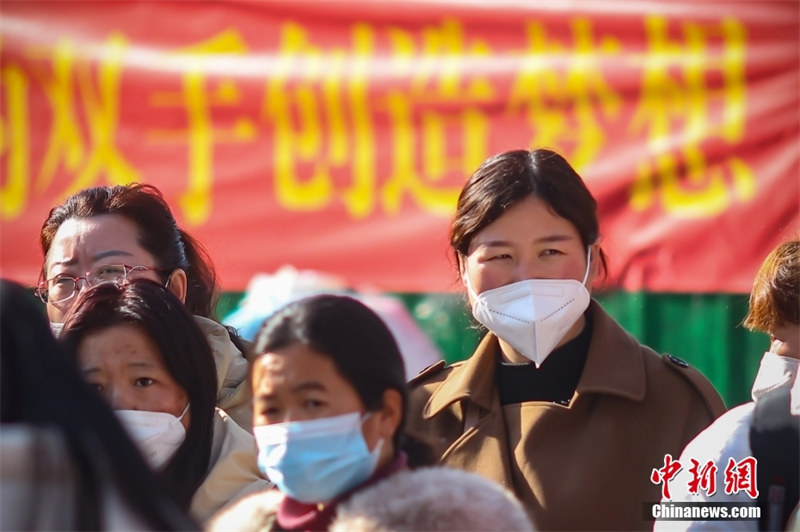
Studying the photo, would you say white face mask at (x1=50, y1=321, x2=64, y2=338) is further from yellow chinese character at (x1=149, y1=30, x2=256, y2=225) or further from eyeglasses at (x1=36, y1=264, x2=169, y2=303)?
yellow chinese character at (x1=149, y1=30, x2=256, y2=225)

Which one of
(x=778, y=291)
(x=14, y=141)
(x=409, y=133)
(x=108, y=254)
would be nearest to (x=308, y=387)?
(x=108, y=254)

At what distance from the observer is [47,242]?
316 cm

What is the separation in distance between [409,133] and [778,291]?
241 cm

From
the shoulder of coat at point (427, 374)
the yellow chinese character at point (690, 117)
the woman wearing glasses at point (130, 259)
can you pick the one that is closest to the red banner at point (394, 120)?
the yellow chinese character at point (690, 117)

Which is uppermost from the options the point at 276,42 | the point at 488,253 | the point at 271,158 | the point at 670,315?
the point at 276,42

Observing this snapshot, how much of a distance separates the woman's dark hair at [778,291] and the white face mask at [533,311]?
52 cm

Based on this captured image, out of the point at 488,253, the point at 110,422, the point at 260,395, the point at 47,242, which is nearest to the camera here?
the point at 110,422

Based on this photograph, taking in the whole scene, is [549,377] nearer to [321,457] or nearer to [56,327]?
[321,457]

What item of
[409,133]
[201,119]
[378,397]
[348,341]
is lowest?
[378,397]

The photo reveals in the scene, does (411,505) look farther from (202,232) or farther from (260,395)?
(202,232)

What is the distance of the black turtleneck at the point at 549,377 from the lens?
2734mm

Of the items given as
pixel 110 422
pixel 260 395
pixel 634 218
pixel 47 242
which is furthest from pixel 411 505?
pixel 634 218

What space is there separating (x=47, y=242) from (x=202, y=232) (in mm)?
1911

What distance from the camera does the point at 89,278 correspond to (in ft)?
9.61
